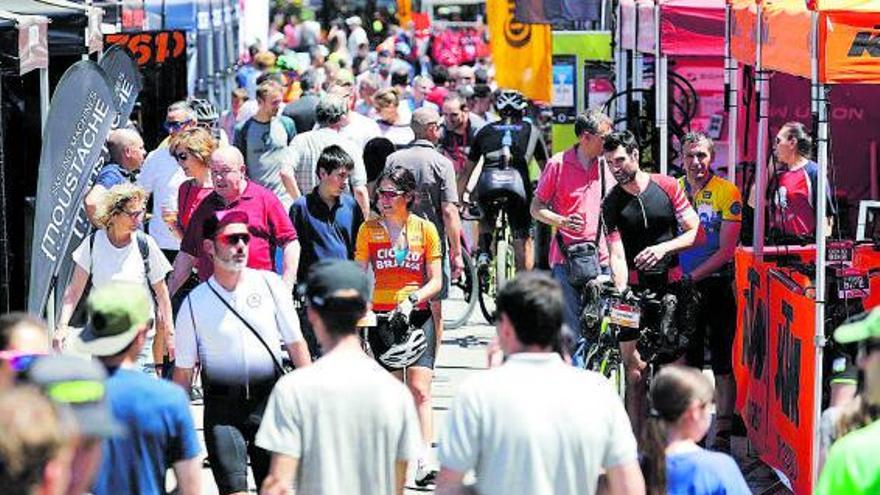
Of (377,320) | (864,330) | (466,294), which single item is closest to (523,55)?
(466,294)

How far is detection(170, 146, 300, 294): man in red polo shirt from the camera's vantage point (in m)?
10.7

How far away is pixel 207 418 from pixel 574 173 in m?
4.35

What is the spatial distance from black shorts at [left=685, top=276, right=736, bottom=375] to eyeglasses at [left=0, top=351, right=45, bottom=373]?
5.76m

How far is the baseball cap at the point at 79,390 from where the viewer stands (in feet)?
18.4

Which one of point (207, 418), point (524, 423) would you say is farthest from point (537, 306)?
point (207, 418)

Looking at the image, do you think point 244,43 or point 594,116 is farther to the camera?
point 244,43

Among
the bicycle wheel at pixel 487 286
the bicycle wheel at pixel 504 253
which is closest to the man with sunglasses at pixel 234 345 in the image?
the bicycle wheel at pixel 504 253

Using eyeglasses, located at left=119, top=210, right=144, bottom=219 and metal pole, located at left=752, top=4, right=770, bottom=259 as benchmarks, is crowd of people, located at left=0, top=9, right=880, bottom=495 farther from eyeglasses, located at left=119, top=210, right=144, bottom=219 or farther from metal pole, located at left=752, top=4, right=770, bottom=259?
metal pole, located at left=752, top=4, right=770, bottom=259

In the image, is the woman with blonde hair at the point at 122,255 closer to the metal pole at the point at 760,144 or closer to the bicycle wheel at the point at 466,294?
the metal pole at the point at 760,144

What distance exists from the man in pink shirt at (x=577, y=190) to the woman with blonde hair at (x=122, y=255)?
256 cm

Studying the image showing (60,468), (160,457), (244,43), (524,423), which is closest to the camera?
(60,468)

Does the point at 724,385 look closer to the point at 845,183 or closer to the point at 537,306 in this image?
the point at 845,183

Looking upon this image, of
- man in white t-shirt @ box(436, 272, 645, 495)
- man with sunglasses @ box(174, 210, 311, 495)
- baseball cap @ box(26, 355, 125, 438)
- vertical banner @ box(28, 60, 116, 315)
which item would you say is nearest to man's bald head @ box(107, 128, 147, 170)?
vertical banner @ box(28, 60, 116, 315)

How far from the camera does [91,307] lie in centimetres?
693
